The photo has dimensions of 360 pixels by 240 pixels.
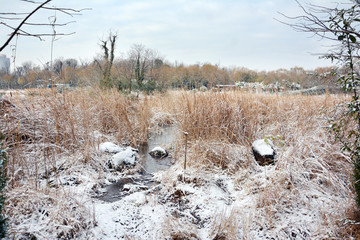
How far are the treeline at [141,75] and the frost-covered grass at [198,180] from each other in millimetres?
413

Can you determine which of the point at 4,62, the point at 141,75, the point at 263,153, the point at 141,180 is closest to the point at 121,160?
the point at 141,180

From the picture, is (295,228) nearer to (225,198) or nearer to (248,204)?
(248,204)

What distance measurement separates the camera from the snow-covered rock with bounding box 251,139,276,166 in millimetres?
3395

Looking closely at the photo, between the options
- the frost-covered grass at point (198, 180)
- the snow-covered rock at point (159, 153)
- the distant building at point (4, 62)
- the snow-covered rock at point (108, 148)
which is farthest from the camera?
the snow-covered rock at point (159, 153)

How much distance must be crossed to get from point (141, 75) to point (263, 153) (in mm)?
10855

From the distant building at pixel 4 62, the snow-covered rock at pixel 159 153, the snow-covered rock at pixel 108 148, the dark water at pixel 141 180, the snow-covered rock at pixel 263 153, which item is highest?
the distant building at pixel 4 62

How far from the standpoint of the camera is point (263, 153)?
3.43 metres

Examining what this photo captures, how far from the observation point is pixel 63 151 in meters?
3.76

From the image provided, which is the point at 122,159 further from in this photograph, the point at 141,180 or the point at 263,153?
the point at 263,153

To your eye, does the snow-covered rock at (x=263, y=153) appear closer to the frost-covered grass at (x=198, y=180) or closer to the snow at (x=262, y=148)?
the snow at (x=262, y=148)

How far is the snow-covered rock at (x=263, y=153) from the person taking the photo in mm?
3395

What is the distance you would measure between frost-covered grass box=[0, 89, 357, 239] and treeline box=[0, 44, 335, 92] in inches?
16.3

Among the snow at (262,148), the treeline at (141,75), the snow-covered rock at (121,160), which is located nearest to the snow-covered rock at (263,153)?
the snow at (262,148)

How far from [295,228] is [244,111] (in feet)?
8.17
